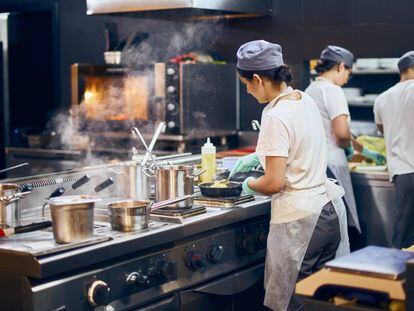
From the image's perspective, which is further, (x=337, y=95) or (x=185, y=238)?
(x=337, y=95)

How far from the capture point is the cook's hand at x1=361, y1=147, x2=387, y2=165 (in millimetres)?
5828

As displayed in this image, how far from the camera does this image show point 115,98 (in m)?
6.45

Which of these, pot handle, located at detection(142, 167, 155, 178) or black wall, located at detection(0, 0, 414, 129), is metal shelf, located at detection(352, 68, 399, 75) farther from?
pot handle, located at detection(142, 167, 155, 178)

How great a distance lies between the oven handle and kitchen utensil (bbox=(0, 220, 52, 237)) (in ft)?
2.52

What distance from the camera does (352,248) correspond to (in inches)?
225

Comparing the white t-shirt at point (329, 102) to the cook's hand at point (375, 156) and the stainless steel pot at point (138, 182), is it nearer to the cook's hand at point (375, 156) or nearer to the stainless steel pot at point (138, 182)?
the cook's hand at point (375, 156)

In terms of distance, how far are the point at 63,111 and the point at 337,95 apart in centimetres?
371

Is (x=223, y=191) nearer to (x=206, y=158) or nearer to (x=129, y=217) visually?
(x=206, y=158)

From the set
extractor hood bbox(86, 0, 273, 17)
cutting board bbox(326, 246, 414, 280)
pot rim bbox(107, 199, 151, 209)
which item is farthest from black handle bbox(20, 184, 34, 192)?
cutting board bbox(326, 246, 414, 280)

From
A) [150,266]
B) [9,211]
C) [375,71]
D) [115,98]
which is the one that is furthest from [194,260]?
[375,71]

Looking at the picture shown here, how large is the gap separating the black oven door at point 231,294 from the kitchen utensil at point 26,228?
704mm

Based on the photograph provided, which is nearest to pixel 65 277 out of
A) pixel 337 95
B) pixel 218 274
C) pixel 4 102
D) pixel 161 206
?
pixel 161 206

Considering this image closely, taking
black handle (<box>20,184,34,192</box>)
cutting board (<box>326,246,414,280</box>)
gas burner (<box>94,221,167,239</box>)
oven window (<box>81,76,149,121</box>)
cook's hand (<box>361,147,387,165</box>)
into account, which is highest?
oven window (<box>81,76,149,121</box>)

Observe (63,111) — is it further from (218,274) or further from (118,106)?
(218,274)
